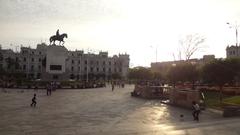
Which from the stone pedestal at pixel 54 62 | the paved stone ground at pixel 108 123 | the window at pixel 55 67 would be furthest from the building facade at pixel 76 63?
the paved stone ground at pixel 108 123

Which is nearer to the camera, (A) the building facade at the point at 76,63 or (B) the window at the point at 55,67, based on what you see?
(B) the window at the point at 55,67

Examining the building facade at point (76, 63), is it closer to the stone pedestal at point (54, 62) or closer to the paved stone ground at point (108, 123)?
the stone pedestal at point (54, 62)

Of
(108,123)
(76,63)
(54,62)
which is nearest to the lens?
(108,123)

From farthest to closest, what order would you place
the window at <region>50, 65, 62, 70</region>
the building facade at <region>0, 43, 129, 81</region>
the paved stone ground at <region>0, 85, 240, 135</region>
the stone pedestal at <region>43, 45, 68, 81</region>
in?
the building facade at <region>0, 43, 129, 81</region> < the window at <region>50, 65, 62, 70</region> < the stone pedestal at <region>43, 45, 68, 81</region> < the paved stone ground at <region>0, 85, 240, 135</region>

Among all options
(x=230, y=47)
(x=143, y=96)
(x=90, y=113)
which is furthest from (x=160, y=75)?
(x=90, y=113)

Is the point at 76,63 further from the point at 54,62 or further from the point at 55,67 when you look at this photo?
the point at 54,62

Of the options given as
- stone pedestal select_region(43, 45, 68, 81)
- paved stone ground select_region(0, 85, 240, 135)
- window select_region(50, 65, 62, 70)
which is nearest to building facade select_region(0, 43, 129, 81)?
stone pedestal select_region(43, 45, 68, 81)

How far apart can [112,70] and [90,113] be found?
383 ft

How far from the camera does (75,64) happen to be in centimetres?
13112

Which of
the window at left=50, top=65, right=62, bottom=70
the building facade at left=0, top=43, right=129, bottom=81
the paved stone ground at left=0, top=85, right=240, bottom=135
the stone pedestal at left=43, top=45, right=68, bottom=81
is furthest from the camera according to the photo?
the building facade at left=0, top=43, right=129, bottom=81

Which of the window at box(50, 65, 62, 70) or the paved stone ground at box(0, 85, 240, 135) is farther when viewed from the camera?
the window at box(50, 65, 62, 70)

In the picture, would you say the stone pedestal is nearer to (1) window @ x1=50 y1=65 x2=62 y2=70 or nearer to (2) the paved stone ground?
(1) window @ x1=50 y1=65 x2=62 y2=70

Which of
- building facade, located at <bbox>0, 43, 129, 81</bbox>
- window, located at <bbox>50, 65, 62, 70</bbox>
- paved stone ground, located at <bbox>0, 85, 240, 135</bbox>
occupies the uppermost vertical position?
building facade, located at <bbox>0, 43, 129, 81</bbox>

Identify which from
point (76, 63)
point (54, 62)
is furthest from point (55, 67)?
point (76, 63)
